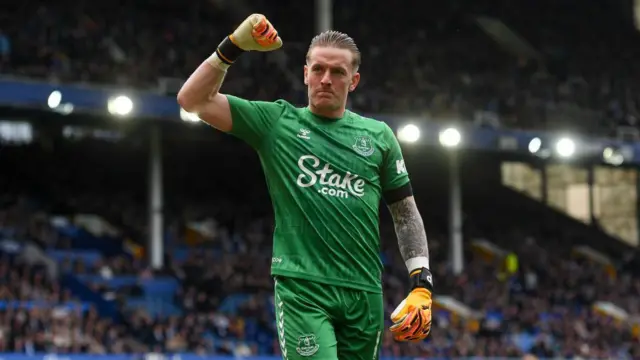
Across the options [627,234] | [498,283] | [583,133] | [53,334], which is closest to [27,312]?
[53,334]

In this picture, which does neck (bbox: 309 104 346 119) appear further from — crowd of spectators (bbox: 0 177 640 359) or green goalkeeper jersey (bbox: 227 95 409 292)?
crowd of spectators (bbox: 0 177 640 359)

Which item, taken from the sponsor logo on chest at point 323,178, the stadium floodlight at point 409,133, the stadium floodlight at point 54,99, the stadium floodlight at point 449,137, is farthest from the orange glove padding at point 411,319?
the stadium floodlight at point 449,137

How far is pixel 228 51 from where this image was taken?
5574 mm

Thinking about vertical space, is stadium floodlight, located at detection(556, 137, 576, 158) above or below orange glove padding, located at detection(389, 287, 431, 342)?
above

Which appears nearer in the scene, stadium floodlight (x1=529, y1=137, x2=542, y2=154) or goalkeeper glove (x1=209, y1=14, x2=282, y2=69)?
goalkeeper glove (x1=209, y1=14, x2=282, y2=69)


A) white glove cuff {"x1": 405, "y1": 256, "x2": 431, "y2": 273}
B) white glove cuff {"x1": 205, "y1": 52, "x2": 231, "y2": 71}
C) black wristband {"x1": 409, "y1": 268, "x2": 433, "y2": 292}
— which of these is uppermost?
white glove cuff {"x1": 205, "y1": 52, "x2": 231, "y2": 71}

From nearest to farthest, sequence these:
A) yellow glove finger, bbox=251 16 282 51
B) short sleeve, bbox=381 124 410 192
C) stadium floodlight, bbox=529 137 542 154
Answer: yellow glove finger, bbox=251 16 282 51 < short sleeve, bbox=381 124 410 192 < stadium floodlight, bbox=529 137 542 154

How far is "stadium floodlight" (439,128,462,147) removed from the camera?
26.8 metres

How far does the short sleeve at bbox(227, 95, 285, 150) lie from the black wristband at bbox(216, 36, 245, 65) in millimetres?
191

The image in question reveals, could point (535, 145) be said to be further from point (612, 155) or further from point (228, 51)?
point (228, 51)

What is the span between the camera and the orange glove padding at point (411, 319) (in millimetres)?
5633

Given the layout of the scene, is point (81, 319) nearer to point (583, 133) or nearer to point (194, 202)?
point (194, 202)

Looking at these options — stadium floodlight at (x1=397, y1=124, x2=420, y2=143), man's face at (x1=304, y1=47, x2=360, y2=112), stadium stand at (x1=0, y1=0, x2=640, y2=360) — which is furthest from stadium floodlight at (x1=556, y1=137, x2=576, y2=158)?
man's face at (x1=304, y1=47, x2=360, y2=112)

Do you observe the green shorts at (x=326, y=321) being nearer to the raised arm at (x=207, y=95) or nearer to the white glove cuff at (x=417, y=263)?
the white glove cuff at (x=417, y=263)
